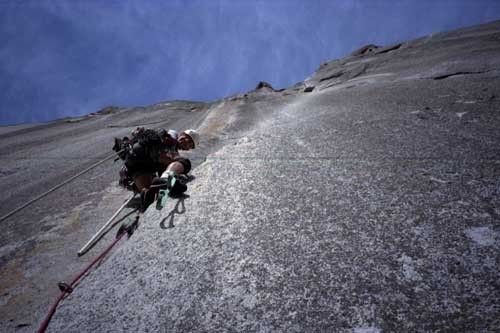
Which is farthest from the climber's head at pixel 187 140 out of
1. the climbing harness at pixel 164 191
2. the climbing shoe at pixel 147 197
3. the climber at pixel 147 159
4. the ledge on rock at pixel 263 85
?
→ the ledge on rock at pixel 263 85

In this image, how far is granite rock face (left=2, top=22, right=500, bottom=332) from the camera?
149cm

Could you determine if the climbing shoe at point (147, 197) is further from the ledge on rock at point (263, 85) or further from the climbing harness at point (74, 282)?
the ledge on rock at point (263, 85)

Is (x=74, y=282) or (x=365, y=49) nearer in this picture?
(x=74, y=282)

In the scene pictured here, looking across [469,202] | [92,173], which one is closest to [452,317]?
[469,202]

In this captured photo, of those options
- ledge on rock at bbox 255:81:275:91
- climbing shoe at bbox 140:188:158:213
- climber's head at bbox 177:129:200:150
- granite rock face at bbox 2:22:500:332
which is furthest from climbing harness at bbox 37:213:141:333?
ledge on rock at bbox 255:81:275:91

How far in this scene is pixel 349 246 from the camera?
1918 mm

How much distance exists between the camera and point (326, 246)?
1958 millimetres

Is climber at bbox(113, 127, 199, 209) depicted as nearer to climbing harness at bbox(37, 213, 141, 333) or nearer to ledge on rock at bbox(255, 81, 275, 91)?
climbing harness at bbox(37, 213, 141, 333)

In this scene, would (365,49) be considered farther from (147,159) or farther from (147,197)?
(147,197)

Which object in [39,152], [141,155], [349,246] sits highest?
[39,152]

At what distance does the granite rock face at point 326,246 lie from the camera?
1.49 metres

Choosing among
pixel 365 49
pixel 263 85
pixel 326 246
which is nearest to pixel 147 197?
pixel 326 246

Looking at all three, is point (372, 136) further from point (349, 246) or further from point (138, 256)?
point (138, 256)

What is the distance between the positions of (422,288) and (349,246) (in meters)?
0.50
